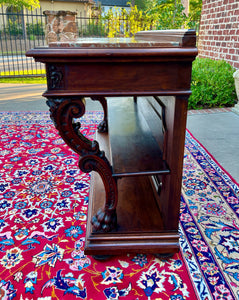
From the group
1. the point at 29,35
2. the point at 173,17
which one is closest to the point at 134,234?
the point at 173,17

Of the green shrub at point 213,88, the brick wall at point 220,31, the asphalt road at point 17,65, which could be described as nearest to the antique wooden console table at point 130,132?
the green shrub at point 213,88

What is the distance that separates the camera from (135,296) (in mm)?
1271

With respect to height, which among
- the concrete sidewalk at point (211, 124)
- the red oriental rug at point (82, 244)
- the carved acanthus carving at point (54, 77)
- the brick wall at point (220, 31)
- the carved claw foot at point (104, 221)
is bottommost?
the red oriental rug at point (82, 244)

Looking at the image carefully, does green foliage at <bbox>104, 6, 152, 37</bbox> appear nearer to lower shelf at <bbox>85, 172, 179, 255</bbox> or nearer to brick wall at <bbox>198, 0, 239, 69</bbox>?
brick wall at <bbox>198, 0, 239, 69</bbox>

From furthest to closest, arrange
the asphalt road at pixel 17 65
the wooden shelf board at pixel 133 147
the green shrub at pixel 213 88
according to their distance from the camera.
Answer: the asphalt road at pixel 17 65 < the green shrub at pixel 213 88 < the wooden shelf board at pixel 133 147

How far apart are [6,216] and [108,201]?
0.81 meters

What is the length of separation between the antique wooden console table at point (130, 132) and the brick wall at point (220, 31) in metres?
3.55

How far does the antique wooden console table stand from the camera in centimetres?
114

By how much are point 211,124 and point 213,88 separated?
1019mm

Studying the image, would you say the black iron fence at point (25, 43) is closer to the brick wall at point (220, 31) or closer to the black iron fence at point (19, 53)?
the black iron fence at point (19, 53)

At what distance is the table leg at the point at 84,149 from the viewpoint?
124 centimetres

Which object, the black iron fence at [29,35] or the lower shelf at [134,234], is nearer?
the lower shelf at [134,234]

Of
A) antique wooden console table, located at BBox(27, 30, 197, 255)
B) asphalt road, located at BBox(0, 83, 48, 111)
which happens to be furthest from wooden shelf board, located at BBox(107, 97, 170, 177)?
asphalt road, located at BBox(0, 83, 48, 111)

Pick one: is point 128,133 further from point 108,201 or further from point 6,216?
point 6,216
